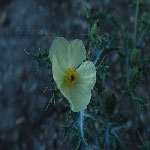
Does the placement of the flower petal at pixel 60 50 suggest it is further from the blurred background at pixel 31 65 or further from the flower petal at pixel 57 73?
the blurred background at pixel 31 65

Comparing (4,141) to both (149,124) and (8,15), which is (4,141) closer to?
(149,124)

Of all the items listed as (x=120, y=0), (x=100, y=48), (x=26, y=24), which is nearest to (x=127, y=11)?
(x=120, y=0)

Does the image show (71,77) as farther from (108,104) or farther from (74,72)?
(108,104)

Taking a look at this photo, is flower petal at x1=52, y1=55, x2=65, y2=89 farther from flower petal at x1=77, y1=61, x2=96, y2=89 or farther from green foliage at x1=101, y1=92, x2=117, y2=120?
green foliage at x1=101, y1=92, x2=117, y2=120

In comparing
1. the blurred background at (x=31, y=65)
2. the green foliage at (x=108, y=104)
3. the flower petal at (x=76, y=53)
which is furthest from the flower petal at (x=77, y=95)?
the blurred background at (x=31, y=65)

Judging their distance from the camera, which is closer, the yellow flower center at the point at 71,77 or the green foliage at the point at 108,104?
the yellow flower center at the point at 71,77

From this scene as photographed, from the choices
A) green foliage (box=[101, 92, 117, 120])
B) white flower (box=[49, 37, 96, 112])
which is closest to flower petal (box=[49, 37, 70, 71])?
white flower (box=[49, 37, 96, 112])

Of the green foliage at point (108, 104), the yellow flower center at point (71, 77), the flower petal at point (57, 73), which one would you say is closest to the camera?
the flower petal at point (57, 73)
